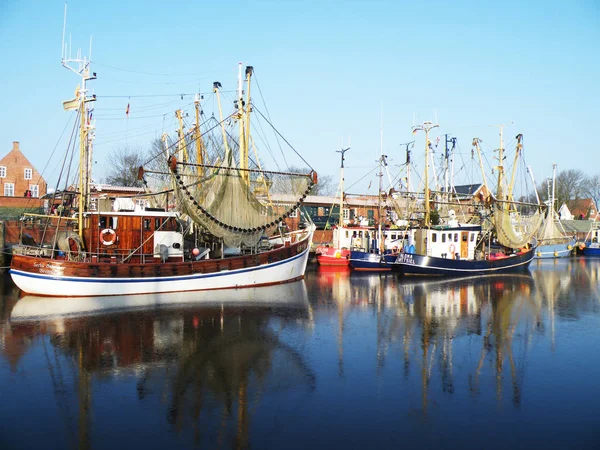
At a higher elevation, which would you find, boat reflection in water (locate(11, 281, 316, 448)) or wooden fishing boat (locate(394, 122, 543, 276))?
wooden fishing boat (locate(394, 122, 543, 276))

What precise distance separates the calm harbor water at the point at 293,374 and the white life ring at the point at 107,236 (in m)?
2.77

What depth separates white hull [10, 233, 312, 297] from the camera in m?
21.6

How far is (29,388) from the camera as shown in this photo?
11.2 m

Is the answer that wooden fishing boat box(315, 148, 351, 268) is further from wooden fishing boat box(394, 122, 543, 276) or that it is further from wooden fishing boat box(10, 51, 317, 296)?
wooden fishing boat box(10, 51, 317, 296)

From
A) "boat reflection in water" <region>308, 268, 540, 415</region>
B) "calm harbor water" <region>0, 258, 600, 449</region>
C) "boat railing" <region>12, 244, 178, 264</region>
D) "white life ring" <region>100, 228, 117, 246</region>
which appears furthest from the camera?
"white life ring" <region>100, 228, 117, 246</region>

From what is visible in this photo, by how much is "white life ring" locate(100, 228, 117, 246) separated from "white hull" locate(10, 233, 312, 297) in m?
1.87

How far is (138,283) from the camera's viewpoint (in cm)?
2241

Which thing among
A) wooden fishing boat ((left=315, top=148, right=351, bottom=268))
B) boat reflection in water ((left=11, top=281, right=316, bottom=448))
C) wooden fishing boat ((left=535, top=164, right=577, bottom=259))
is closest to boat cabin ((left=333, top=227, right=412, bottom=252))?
wooden fishing boat ((left=315, top=148, right=351, bottom=268))

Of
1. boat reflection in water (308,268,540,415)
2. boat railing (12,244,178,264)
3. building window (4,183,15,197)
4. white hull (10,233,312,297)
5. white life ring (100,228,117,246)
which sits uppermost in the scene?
Answer: building window (4,183,15,197)

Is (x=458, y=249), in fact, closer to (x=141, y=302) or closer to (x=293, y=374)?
(x=141, y=302)

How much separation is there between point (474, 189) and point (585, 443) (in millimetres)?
69980

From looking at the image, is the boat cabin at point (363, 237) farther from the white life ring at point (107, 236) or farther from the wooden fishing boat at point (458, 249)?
the white life ring at point (107, 236)

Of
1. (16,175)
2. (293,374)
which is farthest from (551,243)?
(16,175)

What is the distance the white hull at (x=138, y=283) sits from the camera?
21562 millimetres
